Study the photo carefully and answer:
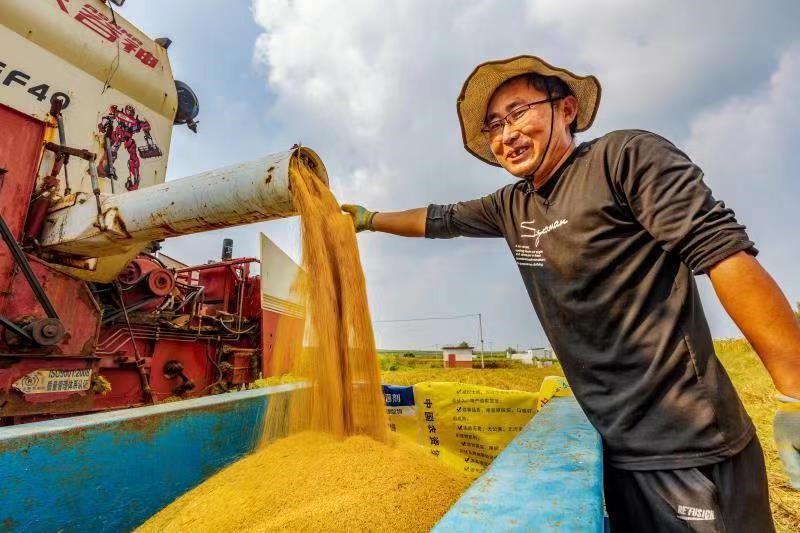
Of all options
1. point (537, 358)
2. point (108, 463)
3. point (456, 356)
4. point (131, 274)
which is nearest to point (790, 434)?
point (108, 463)

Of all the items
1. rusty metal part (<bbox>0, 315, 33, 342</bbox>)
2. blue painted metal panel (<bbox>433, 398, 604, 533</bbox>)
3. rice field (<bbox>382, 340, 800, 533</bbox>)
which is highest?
rusty metal part (<bbox>0, 315, 33, 342</bbox>)

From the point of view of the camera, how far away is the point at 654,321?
A: 121 centimetres

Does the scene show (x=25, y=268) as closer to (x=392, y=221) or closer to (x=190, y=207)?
(x=190, y=207)

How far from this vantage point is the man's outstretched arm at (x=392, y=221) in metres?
2.29

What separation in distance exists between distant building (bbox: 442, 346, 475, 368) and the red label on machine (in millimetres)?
20883

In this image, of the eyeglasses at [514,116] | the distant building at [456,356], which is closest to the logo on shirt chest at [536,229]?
the eyeglasses at [514,116]

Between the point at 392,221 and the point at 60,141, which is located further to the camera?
the point at 60,141

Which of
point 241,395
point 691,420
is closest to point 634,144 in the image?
point 691,420

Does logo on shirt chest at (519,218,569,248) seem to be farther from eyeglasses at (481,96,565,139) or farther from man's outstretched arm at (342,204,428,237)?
man's outstretched arm at (342,204,428,237)

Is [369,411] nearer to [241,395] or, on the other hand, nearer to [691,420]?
[241,395]

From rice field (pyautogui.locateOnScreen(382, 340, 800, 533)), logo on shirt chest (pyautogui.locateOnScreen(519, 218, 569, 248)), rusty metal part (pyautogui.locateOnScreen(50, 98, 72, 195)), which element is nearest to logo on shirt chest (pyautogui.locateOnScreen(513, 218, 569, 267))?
logo on shirt chest (pyautogui.locateOnScreen(519, 218, 569, 248))

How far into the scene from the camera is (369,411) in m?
1.94

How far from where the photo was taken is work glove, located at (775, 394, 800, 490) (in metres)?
0.97

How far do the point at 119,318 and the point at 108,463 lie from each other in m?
2.48
